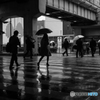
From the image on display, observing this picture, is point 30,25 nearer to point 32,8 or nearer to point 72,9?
point 32,8

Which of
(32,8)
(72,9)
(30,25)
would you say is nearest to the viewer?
(32,8)

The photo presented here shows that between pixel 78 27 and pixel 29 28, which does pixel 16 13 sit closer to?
pixel 29 28

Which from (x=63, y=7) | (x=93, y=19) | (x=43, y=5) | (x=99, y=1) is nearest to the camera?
(x=43, y=5)

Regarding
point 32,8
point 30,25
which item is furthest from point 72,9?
point 32,8

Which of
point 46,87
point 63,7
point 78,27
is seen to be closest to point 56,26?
point 78,27

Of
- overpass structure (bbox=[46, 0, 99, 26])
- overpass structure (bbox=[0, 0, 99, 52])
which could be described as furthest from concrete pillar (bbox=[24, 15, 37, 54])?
overpass structure (bbox=[46, 0, 99, 26])

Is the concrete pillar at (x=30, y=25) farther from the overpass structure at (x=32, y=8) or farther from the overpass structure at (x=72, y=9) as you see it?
the overpass structure at (x=72, y=9)

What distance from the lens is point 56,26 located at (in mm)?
111500

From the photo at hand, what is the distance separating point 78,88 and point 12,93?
1.79 metres

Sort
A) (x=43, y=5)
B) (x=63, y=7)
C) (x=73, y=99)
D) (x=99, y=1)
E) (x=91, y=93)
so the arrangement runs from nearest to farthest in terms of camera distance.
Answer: (x=73, y=99) → (x=91, y=93) → (x=43, y=5) → (x=63, y=7) → (x=99, y=1)

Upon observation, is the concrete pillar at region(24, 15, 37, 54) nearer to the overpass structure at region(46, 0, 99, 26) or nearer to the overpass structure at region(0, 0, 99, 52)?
the overpass structure at region(0, 0, 99, 52)

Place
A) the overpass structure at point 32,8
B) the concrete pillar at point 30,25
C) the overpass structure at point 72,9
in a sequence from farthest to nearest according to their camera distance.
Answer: the overpass structure at point 72,9 < the concrete pillar at point 30,25 < the overpass structure at point 32,8

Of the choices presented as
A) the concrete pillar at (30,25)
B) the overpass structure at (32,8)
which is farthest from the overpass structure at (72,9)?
the concrete pillar at (30,25)

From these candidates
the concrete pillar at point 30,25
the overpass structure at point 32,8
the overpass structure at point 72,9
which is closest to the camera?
the overpass structure at point 32,8
